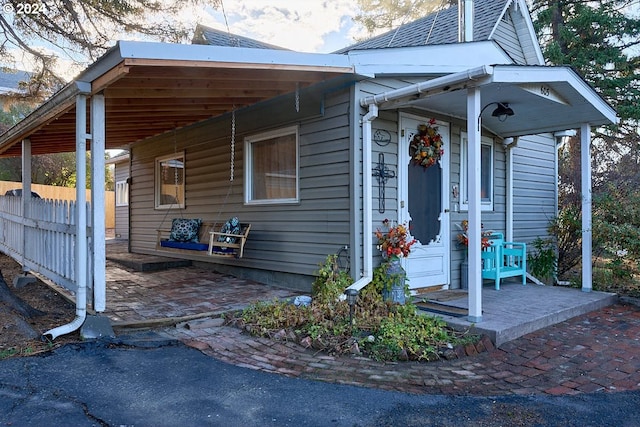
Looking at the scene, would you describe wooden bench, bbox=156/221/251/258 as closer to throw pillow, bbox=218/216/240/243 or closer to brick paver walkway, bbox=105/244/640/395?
throw pillow, bbox=218/216/240/243

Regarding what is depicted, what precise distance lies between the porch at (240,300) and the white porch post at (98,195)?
35 centimetres

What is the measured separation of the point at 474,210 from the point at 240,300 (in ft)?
8.59

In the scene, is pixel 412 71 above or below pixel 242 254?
above

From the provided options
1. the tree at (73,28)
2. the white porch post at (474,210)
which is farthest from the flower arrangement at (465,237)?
the tree at (73,28)

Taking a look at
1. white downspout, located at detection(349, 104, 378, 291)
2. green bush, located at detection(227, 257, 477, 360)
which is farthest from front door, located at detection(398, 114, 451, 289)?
green bush, located at detection(227, 257, 477, 360)

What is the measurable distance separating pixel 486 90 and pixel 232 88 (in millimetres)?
2649

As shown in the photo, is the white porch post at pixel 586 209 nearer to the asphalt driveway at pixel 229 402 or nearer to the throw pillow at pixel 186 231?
the asphalt driveway at pixel 229 402

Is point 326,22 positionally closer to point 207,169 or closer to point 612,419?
point 207,169

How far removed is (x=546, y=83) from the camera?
15.3ft

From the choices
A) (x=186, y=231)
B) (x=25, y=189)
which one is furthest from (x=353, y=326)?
(x=25, y=189)

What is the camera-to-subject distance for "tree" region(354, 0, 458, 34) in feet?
50.6

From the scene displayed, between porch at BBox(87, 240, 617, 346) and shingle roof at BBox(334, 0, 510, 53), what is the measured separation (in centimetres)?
370

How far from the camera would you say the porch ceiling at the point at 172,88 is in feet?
12.2

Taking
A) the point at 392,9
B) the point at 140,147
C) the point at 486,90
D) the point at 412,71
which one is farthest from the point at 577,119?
the point at 392,9
